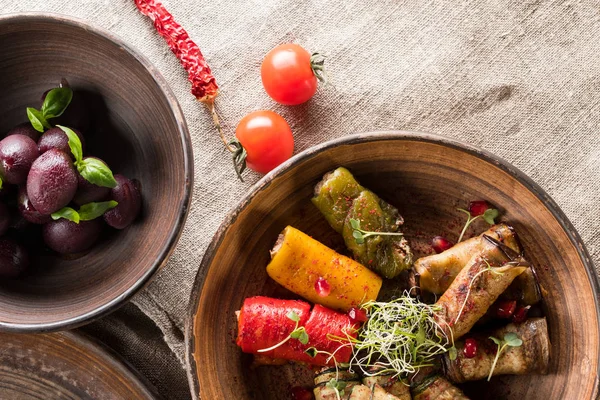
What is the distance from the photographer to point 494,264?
2979 millimetres

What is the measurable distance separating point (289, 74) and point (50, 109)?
1173mm

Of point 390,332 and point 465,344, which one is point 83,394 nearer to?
point 390,332

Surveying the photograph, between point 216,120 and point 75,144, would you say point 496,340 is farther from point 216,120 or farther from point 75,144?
point 75,144

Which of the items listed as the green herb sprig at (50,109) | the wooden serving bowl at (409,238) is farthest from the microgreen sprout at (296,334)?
the green herb sprig at (50,109)

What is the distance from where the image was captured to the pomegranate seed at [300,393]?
3.24 meters

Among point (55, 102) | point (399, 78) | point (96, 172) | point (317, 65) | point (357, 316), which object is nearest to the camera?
point (96, 172)

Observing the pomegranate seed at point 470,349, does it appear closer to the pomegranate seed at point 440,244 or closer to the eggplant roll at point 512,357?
the eggplant roll at point 512,357

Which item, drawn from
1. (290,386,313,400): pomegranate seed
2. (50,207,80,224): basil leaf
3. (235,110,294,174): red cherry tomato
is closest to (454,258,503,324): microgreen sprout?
(290,386,313,400): pomegranate seed

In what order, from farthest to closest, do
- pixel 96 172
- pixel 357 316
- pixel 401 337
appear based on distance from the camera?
pixel 357 316, pixel 401 337, pixel 96 172

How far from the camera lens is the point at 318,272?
3.07 m

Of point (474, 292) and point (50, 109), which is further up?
point (50, 109)

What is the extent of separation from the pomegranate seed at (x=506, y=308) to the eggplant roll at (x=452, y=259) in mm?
257

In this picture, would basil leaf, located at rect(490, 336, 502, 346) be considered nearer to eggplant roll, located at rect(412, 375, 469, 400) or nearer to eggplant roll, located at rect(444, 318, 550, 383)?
eggplant roll, located at rect(444, 318, 550, 383)

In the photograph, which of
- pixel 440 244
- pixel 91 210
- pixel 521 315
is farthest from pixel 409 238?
pixel 91 210
